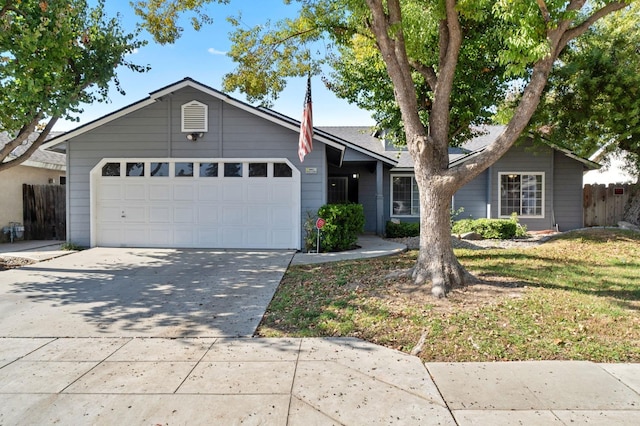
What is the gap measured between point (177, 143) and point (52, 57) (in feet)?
12.0

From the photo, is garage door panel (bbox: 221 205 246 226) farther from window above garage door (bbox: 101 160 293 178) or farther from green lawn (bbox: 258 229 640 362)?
green lawn (bbox: 258 229 640 362)

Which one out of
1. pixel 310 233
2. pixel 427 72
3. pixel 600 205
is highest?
pixel 427 72

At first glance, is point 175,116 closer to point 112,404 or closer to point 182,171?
point 182,171

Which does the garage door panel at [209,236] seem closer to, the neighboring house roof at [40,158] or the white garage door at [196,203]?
the white garage door at [196,203]

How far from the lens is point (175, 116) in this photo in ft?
36.5

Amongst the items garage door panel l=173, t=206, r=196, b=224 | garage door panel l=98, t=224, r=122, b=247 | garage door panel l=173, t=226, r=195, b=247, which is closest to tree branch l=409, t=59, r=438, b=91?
garage door panel l=173, t=206, r=196, b=224

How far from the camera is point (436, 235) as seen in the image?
6.33 meters

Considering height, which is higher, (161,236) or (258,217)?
(258,217)

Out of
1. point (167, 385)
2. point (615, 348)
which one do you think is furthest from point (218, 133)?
point (615, 348)

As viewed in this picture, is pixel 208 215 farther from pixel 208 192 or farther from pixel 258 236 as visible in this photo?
pixel 258 236

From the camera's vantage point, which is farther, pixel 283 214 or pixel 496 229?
pixel 496 229

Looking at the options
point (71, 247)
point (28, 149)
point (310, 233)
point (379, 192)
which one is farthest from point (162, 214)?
point (379, 192)

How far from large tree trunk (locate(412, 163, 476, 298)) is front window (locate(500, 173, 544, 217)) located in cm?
1075

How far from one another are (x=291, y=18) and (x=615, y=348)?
889 centimetres
